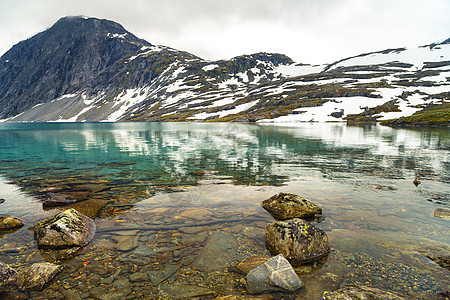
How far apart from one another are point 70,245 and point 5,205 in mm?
8535

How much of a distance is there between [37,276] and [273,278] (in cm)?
688

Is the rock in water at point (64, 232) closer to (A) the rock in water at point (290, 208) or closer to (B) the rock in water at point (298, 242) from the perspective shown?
(B) the rock in water at point (298, 242)

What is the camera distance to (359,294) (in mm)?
6016

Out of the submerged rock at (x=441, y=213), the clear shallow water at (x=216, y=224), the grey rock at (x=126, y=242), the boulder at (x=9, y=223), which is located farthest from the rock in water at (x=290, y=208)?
the boulder at (x=9, y=223)

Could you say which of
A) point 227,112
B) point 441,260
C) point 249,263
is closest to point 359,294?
point 249,263

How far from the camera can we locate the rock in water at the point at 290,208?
11.8m

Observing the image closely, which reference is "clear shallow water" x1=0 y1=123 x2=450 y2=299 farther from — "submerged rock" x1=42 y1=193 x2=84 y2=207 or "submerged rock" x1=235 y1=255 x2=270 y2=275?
"submerged rock" x1=42 y1=193 x2=84 y2=207

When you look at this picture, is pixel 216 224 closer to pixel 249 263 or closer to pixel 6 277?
pixel 249 263

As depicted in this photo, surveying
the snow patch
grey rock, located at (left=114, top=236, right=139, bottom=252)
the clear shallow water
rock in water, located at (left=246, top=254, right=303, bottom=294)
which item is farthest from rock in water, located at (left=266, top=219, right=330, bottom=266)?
the snow patch

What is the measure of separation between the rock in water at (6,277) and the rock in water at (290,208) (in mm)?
9969

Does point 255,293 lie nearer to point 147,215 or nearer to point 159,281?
point 159,281

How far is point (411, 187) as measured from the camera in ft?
55.1

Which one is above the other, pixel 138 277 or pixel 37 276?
pixel 37 276

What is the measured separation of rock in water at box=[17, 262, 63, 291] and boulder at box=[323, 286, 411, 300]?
7.88 meters
